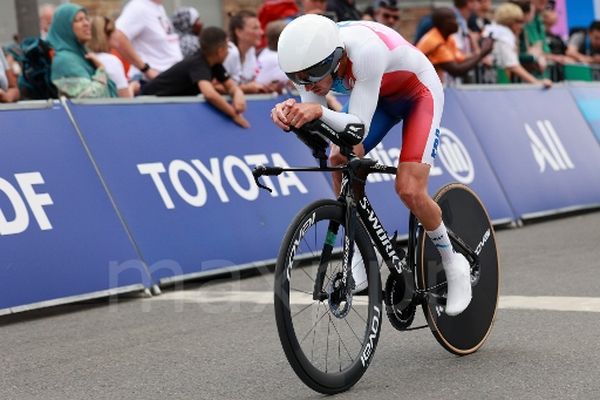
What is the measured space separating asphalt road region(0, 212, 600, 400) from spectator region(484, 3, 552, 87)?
565 cm

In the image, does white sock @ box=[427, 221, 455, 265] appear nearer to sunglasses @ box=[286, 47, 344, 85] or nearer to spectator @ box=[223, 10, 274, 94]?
sunglasses @ box=[286, 47, 344, 85]

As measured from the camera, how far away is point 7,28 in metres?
16.9

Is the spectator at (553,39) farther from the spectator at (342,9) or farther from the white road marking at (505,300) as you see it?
the white road marking at (505,300)

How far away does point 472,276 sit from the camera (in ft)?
21.4

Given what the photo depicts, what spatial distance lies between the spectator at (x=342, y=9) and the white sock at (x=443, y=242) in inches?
306

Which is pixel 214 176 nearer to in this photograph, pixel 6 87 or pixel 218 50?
pixel 218 50

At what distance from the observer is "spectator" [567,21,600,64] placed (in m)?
18.6

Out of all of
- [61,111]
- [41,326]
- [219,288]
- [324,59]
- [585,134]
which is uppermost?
[324,59]

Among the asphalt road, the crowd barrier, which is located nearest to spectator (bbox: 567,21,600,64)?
the crowd barrier

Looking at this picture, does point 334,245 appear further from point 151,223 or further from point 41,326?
point 151,223

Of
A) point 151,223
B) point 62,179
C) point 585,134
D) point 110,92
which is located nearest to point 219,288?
point 151,223

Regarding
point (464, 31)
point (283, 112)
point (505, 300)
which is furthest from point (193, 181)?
point (464, 31)

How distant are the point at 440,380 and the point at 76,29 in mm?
5810

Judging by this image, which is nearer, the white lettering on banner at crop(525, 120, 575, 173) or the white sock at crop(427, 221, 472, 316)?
the white sock at crop(427, 221, 472, 316)
